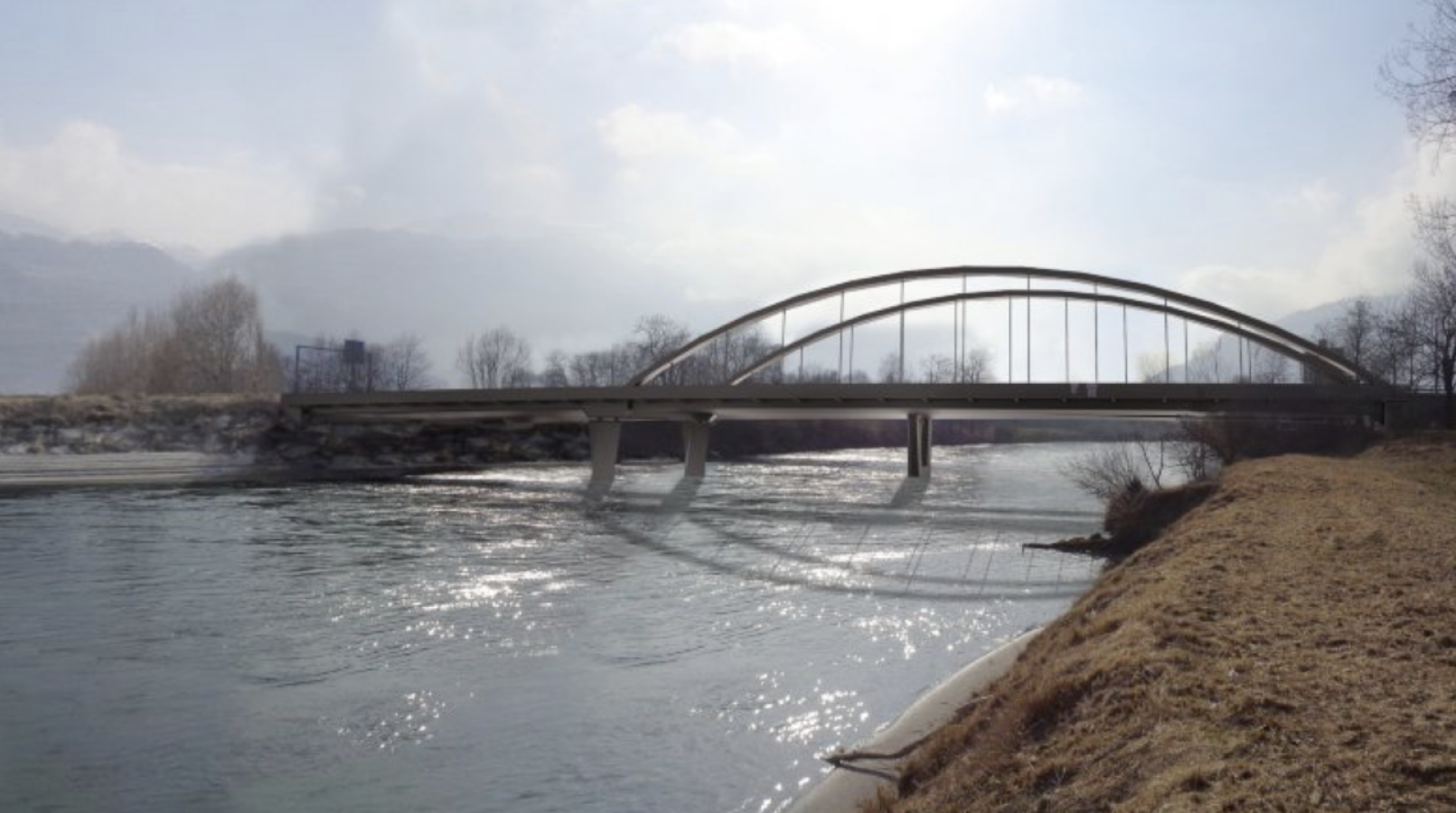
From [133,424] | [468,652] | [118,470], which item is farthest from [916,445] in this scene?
[468,652]

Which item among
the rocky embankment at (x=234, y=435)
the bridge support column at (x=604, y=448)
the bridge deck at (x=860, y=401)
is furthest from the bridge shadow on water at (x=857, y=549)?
the rocky embankment at (x=234, y=435)

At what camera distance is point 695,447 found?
181ft

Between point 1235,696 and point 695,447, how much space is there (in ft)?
164

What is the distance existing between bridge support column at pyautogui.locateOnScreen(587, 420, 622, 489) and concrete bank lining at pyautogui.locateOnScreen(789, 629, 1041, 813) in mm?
40163

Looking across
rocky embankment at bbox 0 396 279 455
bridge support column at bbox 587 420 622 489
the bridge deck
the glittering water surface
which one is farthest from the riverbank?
rocky embankment at bbox 0 396 279 455

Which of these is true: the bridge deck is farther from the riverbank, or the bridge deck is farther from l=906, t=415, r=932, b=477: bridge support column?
the riverbank

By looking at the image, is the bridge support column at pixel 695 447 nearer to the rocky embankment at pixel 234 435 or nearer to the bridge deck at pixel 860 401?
the bridge deck at pixel 860 401

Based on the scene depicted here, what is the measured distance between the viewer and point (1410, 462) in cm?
2441

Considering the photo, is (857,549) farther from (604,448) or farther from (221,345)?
(221,345)

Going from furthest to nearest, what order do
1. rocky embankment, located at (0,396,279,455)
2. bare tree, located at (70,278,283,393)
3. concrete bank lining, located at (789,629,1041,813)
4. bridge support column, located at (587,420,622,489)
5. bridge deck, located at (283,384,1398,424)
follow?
bare tree, located at (70,278,283,393), rocky embankment, located at (0,396,279,455), bridge support column, located at (587,420,622,489), bridge deck, located at (283,384,1398,424), concrete bank lining, located at (789,629,1041,813)

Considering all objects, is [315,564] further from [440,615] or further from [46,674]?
[46,674]

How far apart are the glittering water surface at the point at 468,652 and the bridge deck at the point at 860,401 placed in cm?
1073

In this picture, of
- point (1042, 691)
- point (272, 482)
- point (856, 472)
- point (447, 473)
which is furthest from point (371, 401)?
point (1042, 691)

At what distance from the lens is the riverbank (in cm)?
421
